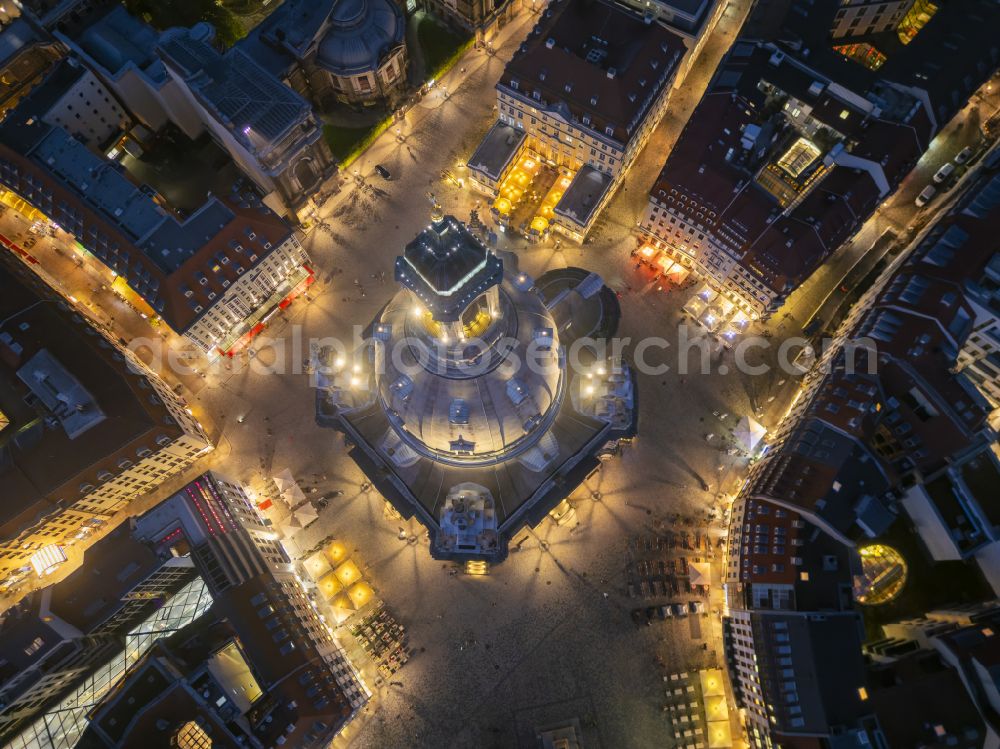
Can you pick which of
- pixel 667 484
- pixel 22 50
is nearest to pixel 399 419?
pixel 667 484

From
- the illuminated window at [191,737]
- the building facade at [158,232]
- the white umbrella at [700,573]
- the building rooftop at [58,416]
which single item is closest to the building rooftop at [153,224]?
the building facade at [158,232]

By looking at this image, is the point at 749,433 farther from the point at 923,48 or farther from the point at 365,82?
the point at 365,82

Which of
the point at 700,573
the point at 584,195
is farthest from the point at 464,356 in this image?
the point at 584,195

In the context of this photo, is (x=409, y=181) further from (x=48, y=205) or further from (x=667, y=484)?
(x=667, y=484)

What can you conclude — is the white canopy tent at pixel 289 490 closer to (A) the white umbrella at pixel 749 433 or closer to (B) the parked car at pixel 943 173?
(A) the white umbrella at pixel 749 433

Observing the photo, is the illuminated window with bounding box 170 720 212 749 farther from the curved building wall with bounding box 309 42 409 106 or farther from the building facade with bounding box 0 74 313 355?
the curved building wall with bounding box 309 42 409 106

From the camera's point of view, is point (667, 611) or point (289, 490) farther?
point (289, 490)

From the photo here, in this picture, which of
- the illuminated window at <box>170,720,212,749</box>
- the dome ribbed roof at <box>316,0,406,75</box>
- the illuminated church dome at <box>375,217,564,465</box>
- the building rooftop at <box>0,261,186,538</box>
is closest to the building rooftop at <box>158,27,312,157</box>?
the dome ribbed roof at <box>316,0,406,75</box>
